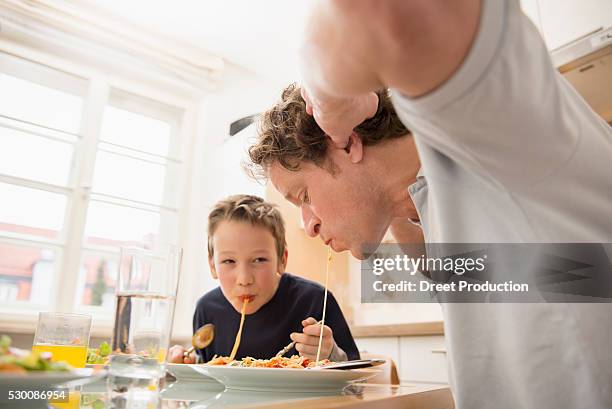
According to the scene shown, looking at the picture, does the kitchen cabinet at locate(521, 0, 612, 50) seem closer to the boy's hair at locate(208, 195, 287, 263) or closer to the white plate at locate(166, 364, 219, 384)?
the boy's hair at locate(208, 195, 287, 263)

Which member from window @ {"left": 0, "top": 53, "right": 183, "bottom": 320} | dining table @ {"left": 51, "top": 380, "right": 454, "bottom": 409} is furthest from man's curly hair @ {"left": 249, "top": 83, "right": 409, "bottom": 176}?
window @ {"left": 0, "top": 53, "right": 183, "bottom": 320}

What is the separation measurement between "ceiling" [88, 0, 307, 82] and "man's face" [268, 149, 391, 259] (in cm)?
197

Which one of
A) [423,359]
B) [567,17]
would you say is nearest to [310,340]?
[423,359]

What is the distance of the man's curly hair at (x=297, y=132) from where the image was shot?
36.0 inches

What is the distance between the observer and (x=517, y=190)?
0.45 metres

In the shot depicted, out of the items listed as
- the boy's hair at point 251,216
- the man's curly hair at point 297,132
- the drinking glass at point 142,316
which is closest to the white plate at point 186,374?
the drinking glass at point 142,316

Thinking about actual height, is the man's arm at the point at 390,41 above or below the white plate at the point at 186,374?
above

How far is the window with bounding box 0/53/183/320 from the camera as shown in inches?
102

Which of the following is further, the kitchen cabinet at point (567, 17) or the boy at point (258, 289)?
the kitchen cabinet at point (567, 17)

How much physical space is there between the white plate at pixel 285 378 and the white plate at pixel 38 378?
10.6 inches

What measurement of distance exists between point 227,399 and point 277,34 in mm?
2842

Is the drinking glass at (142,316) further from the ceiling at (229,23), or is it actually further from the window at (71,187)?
the ceiling at (229,23)

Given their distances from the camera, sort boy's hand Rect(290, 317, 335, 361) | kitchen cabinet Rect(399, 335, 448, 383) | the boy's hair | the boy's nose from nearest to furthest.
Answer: boy's hand Rect(290, 317, 335, 361) → the boy's nose → the boy's hair → kitchen cabinet Rect(399, 335, 448, 383)

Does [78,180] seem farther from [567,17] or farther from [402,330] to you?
[567,17]
